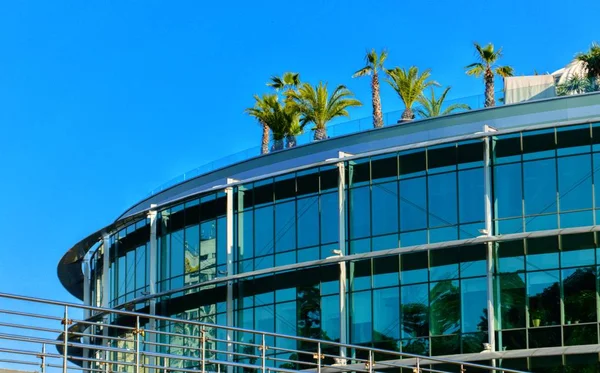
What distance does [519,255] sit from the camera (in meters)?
36.5

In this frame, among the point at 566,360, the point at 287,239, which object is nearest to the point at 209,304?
the point at 287,239

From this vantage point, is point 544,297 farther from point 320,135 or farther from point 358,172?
point 320,135

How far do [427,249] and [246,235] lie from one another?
26.2 feet

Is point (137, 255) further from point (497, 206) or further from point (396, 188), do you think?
point (497, 206)

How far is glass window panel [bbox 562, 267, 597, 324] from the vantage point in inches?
1398

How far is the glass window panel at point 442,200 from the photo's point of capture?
3762 centimetres

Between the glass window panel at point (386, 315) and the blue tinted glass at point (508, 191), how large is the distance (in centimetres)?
441

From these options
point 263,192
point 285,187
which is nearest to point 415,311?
point 285,187

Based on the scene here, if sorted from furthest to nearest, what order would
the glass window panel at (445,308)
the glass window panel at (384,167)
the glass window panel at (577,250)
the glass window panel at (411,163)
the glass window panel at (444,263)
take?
the glass window panel at (384,167) → the glass window panel at (411,163) → the glass window panel at (444,263) → the glass window panel at (445,308) → the glass window panel at (577,250)

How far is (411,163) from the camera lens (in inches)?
1524

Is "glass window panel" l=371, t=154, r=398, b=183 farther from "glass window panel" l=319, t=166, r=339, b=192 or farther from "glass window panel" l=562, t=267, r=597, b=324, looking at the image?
"glass window panel" l=562, t=267, r=597, b=324

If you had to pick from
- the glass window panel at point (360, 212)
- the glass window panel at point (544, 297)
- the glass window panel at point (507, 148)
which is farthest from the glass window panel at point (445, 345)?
the glass window panel at point (507, 148)

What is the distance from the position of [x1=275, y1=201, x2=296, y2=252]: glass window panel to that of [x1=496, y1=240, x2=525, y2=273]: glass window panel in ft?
25.3

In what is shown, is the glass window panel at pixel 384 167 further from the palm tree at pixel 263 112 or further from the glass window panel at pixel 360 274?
the palm tree at pixel 263 112
